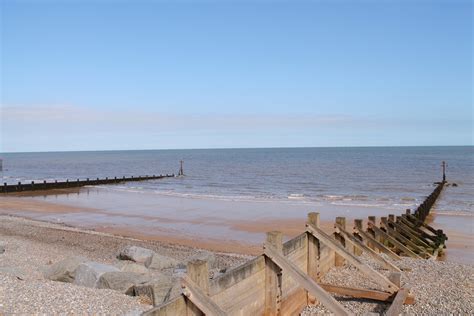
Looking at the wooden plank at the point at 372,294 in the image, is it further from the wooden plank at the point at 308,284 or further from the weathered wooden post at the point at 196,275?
the weathered wooden post at the point at 196,275

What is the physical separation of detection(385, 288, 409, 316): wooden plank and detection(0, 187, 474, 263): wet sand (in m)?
9.69

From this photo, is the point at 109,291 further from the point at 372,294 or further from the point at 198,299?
the point at 372,294

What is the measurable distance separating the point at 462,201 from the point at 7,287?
37.7m

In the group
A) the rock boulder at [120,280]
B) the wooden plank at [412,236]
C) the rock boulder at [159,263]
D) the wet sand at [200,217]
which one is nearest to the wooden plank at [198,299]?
the rock boulder at [120,280]

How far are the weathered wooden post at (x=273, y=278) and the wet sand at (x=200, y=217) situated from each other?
1059 cm

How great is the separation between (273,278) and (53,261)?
383 inches

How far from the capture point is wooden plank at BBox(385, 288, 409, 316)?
27.2ft

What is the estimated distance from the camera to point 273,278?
7922 mm

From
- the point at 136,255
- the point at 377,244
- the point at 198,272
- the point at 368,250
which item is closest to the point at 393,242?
the point at 377,244

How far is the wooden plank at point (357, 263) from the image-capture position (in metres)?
9.45

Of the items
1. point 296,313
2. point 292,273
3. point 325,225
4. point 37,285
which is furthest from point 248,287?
point 325,225

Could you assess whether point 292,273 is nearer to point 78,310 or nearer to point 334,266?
point 78,310

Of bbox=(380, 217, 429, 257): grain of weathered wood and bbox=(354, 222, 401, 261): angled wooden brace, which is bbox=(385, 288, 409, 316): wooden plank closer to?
bbox=(354, 222, 401, 261): angled wooden brace

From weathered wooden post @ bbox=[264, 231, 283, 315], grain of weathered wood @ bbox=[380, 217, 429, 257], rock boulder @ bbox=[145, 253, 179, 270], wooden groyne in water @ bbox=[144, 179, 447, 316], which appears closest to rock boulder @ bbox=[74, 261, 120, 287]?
wooden groyne in water @ bbox=[144, 179, 447, 316]
